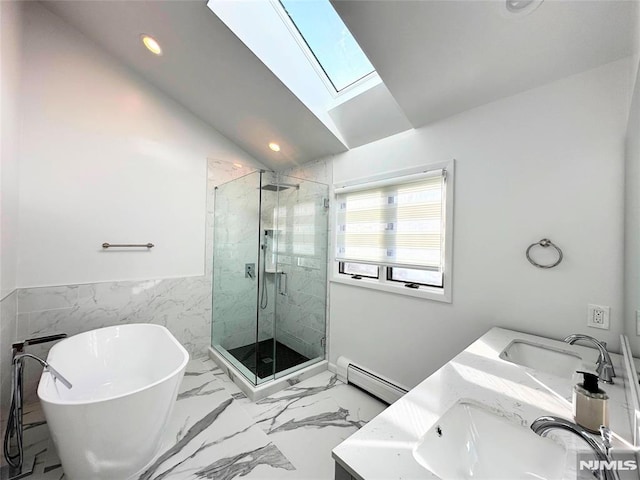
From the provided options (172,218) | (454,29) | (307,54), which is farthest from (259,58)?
(172,218)

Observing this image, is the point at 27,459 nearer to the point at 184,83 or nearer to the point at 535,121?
the point at 184,83

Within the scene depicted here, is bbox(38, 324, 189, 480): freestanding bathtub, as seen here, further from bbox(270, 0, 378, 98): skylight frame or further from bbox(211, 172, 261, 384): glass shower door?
bbox(270, 0, 378, 98): skylight frame

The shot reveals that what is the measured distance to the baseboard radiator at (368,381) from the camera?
2.13m

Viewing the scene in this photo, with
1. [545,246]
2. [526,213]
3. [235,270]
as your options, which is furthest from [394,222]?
[235,270]

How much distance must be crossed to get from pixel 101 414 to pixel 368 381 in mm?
1884

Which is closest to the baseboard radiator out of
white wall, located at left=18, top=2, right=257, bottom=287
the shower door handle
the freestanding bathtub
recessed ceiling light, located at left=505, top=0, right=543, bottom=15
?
the shower door handle

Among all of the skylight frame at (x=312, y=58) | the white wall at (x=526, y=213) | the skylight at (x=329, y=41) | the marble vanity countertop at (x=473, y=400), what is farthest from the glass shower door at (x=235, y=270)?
the marble vanity countertop at (x=473, y=400)

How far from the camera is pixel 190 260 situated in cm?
295

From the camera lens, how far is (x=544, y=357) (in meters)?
1.36

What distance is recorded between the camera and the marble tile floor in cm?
155

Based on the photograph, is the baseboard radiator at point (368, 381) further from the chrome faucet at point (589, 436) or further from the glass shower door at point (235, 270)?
the chrome faucet at point (589, 436)

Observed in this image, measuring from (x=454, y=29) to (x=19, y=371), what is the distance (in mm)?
3204

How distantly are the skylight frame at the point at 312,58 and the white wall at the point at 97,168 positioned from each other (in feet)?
4.89

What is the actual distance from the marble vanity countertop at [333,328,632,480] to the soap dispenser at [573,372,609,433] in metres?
0.06
